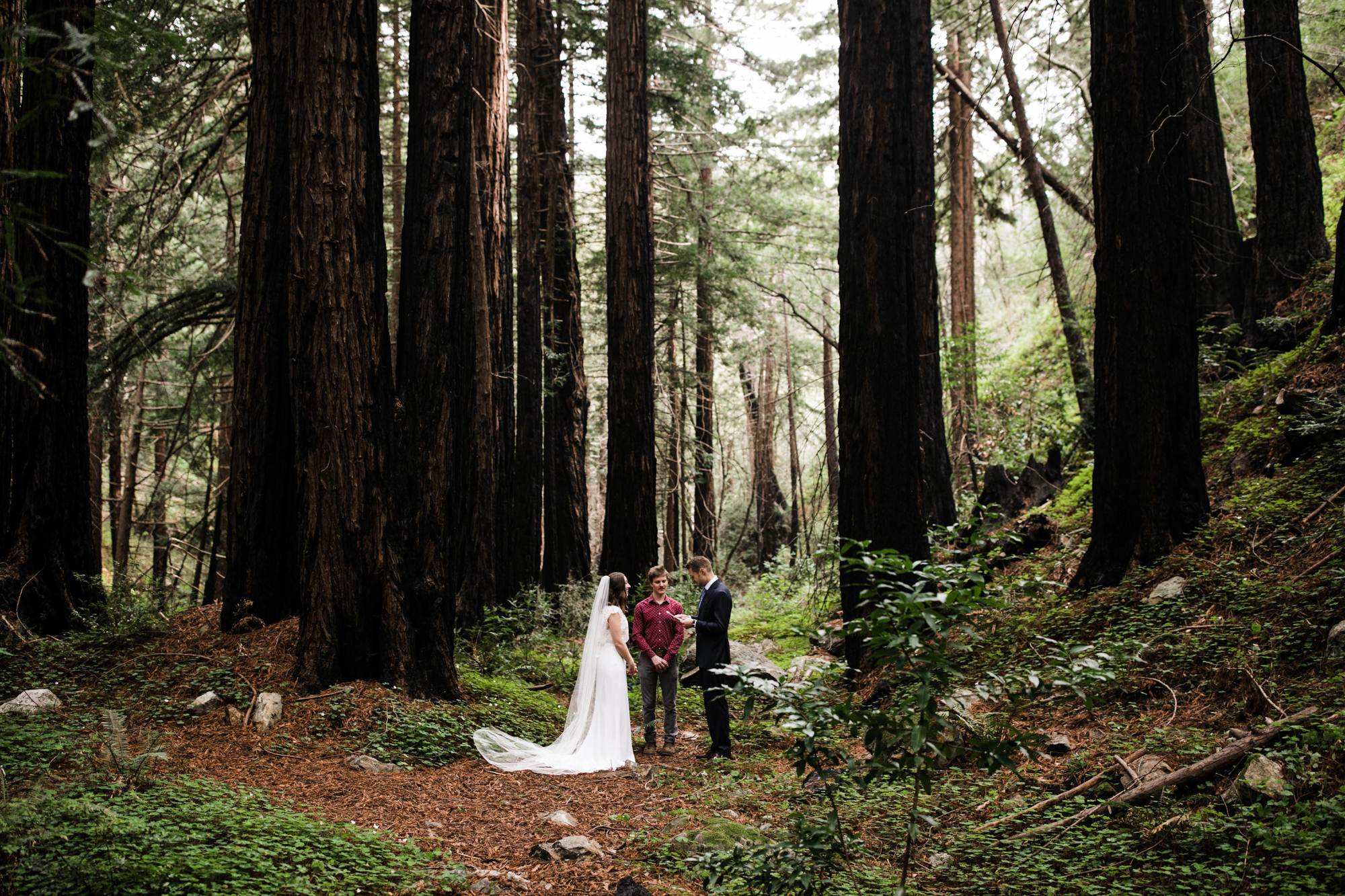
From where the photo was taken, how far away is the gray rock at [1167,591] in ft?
22.2

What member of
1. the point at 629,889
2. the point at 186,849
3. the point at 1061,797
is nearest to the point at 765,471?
the point at 1061,797

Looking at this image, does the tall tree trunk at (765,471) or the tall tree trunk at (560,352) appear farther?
the tall tree trunk at (765,471)

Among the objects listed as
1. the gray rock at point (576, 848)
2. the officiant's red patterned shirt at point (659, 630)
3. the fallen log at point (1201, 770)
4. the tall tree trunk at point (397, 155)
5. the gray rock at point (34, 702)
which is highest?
the tall tree trunk at point (397, 155)

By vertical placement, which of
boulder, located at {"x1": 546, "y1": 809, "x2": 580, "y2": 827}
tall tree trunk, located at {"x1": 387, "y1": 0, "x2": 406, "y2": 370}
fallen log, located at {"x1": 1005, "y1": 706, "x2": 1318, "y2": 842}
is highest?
tall tree trunk, located at {"x1": 387, "y1": 0, "x2": 406, "y2": 370}

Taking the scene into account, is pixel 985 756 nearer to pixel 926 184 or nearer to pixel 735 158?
pixel 926 184

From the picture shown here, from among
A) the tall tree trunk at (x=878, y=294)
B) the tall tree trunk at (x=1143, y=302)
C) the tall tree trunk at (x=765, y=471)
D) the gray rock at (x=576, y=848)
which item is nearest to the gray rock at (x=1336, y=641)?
the tall tree trunk at (x=1143, y=302)

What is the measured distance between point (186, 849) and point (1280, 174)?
41.6 ft

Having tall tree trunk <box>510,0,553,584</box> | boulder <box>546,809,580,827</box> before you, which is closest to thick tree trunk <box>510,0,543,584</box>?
tall tree trunk <box>510,0,553,584</box>

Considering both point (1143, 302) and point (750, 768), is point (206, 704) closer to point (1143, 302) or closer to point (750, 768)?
point (750, 768)

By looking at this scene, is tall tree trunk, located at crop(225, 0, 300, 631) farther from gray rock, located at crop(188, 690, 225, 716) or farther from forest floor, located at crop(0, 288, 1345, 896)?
gray rock, located at crop(188, 690, 225, 716)

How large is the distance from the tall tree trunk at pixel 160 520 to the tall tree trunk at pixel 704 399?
11.2m

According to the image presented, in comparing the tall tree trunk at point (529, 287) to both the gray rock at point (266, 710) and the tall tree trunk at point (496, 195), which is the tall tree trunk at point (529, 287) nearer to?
the tall tree trunk at point (496, 195)

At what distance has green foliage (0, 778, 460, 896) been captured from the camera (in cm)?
333

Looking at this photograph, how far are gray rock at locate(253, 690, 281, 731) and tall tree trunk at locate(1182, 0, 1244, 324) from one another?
1165 cm
